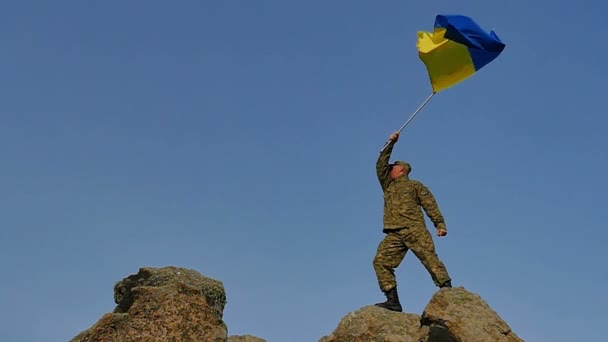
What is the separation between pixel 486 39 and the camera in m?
14.2

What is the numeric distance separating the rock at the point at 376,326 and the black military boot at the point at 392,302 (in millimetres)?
422

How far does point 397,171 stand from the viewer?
44.7 feet

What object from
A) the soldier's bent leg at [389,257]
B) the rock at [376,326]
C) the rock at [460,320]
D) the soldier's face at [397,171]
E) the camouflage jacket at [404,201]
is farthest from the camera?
the soldier's face at [397,171]

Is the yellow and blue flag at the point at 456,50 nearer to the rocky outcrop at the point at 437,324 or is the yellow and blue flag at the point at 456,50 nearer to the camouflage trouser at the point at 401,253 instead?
the camouflage trouser at the point at 401,253

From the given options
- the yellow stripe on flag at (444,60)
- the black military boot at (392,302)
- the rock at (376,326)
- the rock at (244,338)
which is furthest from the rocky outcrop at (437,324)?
the yellow stripe on flag at (444,60)

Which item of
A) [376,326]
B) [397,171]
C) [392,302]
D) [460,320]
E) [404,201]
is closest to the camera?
[460,320]

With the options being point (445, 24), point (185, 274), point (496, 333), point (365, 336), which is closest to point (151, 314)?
point (185, 274)

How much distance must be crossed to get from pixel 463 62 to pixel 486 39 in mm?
658

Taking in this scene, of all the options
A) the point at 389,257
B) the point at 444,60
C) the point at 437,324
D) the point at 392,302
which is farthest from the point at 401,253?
the point at 444,60

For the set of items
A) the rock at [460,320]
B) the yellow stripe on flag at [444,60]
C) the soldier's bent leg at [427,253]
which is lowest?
the rock at [460,320]

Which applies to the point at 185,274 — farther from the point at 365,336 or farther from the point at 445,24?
the point at 445,24

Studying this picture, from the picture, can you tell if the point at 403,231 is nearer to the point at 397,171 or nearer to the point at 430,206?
the point at 430,206

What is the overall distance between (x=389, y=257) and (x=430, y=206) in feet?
4.13

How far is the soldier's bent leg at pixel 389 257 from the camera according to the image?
41.9ft
